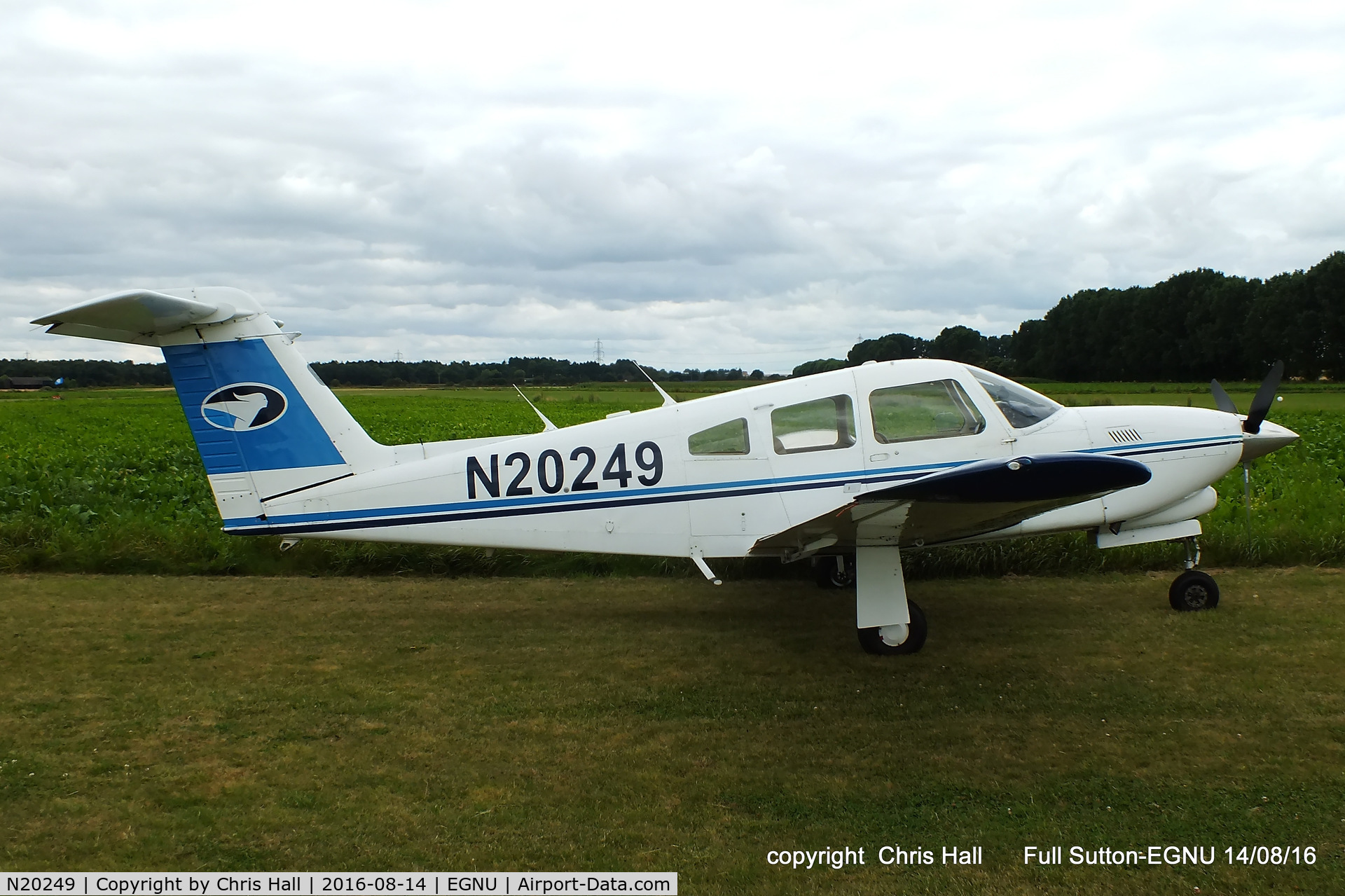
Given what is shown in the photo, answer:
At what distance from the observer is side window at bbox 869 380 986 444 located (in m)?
6.16

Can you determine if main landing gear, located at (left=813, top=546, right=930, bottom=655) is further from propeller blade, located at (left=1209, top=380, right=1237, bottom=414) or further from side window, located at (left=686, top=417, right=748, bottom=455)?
propeller blade, located at (left=1209, top=380, right=1237, bottom=414)

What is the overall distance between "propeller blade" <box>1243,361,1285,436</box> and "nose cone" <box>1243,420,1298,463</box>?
0.05m

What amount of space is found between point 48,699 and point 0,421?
27.4 meters

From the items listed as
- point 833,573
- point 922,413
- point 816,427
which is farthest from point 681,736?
point 833,573

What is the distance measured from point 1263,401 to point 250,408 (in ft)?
26.6

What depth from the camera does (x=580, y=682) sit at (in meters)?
5.56

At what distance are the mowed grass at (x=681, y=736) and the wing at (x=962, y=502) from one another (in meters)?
0.88

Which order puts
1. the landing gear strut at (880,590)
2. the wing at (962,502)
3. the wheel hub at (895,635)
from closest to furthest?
the wing at (962,502) < the landing gear strut at (880,590) < the wheel hub at (895,635)

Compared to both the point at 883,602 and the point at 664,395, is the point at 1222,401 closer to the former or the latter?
the point at 883,602

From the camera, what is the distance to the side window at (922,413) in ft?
20.2

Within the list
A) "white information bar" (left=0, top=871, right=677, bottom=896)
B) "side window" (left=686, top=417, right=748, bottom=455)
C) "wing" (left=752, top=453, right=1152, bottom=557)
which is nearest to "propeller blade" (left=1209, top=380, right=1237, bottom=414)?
"wing" (left=752, top=453, right=1152, bottom=557)

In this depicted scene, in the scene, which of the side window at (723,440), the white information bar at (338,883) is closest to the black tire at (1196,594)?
the side window at (723,440)

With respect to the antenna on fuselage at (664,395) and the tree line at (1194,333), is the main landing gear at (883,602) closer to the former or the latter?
the antenna on fuselage at (664,395)

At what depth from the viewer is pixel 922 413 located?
6.19 m
